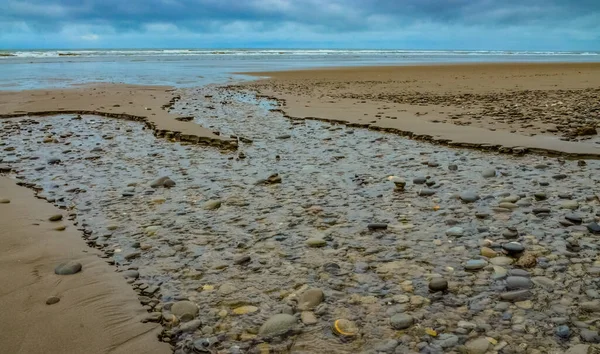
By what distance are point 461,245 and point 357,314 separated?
1221mm

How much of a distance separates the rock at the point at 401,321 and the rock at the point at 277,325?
1.70 feet

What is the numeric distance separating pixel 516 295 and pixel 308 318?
1.20m

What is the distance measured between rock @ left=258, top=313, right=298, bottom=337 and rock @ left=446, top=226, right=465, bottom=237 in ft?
5.35

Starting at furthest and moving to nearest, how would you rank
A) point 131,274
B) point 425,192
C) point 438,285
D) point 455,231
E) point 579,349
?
1. point 425,192
2. point 455,231
3. point 131,274
4. point 438,285
5. point 579,349

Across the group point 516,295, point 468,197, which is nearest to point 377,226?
point 468,197

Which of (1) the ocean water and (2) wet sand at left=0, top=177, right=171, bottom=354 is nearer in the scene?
(2) wet sand at left=0, top=177, right=171, bottom=354

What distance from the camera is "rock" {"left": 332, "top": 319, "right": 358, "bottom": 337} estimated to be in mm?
2206

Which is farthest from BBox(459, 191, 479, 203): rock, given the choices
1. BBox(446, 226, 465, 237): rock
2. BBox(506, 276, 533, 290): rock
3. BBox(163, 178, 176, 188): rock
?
BBox(163, 178, 176, 188): rock

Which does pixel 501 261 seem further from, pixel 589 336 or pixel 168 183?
pixel 168 183

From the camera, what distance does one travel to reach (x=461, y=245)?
318cm

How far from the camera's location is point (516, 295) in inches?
96.7

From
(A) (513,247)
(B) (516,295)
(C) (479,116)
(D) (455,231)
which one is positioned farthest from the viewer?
(C) (479,116)

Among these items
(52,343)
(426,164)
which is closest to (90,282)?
(52,343)

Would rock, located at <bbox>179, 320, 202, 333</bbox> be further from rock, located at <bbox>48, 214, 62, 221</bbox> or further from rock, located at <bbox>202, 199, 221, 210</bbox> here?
rock, located at <bbox>48, 214, 62, 221</bbox>
